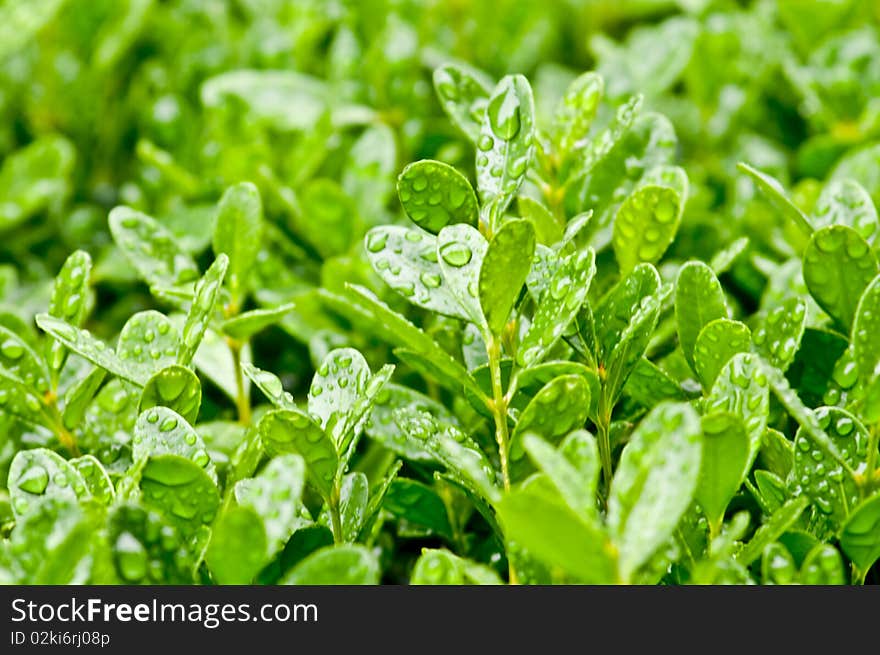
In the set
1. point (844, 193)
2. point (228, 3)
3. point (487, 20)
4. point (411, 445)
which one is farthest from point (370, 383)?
point (228, 3)

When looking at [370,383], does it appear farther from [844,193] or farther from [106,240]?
[106,240]

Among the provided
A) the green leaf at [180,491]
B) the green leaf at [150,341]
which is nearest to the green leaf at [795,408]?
the green leaf at [180,491]

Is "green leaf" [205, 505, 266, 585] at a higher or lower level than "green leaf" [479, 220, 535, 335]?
lower

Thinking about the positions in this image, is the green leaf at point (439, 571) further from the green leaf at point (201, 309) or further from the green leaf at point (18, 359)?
the green leaf at point (18, 359)

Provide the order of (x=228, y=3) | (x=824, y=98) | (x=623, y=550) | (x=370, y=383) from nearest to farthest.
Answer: (x=623, y=550)
(x=370, y=383)
(x=824, y=98)
(x=228, y=3)

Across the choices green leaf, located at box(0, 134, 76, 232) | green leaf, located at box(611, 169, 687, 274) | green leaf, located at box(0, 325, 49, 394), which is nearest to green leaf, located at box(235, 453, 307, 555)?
green leaf, located at box(0, 325, 49, 394)

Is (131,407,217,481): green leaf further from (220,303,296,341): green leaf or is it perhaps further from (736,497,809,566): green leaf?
(736,497,809,566): green leaf

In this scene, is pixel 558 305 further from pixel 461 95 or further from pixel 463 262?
pixel 461 95
